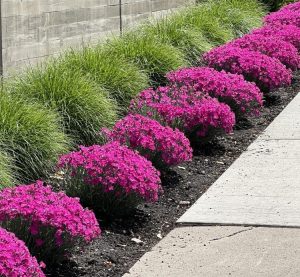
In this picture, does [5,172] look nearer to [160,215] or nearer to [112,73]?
[160,215]

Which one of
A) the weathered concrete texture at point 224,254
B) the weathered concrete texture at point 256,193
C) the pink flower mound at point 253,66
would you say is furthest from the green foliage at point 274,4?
→ the weathered concrete texture at point 224,254

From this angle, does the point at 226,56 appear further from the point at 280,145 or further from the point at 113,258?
the point at 113,258

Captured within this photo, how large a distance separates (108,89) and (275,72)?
7.75 feet

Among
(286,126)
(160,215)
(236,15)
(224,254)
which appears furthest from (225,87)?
(236,15)

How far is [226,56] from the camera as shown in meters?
12.0

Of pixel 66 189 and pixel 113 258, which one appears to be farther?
pixel 66 189

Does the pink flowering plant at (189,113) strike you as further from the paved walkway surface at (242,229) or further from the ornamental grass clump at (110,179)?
the ornamental grass clump at (110,179)

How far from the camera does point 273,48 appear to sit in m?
13.0

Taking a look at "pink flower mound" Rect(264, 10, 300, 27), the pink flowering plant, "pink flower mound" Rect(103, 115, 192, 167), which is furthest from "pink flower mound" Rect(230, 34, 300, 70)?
"pink flower mound" Rect(103, 115, 192, 167)

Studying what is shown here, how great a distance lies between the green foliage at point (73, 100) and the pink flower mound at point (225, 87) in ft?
3.59

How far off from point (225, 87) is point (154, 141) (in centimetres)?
242

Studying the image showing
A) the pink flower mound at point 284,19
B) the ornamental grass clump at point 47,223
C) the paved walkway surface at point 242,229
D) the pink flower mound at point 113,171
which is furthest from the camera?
the pink flower mound at point 284,19

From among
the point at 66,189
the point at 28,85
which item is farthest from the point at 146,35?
the point at 66,189

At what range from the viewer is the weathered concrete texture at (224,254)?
6.18 m
